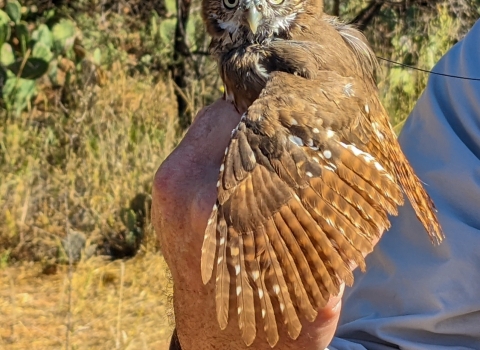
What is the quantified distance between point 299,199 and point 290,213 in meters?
0.05

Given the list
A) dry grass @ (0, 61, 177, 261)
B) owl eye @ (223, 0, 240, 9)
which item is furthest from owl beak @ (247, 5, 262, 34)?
dry grass @ (0, 61, 177, 261)

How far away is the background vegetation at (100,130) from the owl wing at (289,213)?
78.9 inches

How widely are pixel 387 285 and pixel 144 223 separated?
3.04 metres

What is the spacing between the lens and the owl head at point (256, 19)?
2.68 metres

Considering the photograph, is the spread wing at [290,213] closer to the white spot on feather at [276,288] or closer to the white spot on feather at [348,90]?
the white spot on feather at [276,288]

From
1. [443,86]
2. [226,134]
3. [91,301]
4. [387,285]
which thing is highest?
[443,86]

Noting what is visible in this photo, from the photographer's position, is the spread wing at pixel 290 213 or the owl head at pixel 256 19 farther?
the owl head at pixel 256 19

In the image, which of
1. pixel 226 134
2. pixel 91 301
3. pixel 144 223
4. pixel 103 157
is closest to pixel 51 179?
pixel 103 157

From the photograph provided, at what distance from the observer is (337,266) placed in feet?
5.83

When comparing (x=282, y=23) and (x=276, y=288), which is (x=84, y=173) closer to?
(x=282, y=23)

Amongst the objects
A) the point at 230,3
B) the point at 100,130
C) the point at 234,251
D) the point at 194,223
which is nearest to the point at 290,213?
the point at 234,251

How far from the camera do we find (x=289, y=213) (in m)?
1.82

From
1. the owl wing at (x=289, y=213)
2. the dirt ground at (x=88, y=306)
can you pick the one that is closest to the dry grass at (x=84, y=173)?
the dirt ground at (x=88, y=306)

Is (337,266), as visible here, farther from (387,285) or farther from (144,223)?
(144,223)
